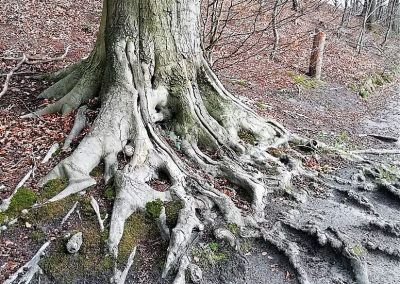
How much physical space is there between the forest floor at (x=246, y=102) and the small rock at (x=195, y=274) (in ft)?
0.33

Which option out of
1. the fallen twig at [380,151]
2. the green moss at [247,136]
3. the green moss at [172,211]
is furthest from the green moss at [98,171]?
the fallen twig at [380,151]

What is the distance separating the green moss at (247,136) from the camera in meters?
6.65

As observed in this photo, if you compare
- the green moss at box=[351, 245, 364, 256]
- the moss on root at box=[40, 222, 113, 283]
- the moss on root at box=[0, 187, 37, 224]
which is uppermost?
the moss on root at box=[0, 187, 37, 224]

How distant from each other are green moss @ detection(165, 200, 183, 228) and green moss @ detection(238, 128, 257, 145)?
2.14m

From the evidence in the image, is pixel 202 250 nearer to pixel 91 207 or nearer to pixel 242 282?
pixel 242 282

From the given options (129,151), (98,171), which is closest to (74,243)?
(98,171)

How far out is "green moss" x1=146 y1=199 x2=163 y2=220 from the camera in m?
4.63

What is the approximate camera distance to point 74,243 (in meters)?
4.07

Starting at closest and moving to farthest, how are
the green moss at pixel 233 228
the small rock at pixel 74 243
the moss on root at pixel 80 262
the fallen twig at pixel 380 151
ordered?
the moss on root at pixel 80 262 → the small rock at pixel 74 243 → the green moss at pixel 233 228 → the fallen twig at pixel 380 151

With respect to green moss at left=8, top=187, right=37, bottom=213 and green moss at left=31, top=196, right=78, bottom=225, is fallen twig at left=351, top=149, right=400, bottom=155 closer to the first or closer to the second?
green moss at left=31, top=196, right=78, bottom=225

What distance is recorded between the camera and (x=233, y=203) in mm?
5086

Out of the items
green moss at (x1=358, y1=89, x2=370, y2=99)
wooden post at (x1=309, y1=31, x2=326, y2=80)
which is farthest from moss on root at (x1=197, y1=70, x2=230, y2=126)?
→ green moss at (x1=358, y1=89, x2=370, y2=99)

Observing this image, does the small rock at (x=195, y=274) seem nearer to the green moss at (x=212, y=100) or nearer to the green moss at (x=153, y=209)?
the green moss at (x=153, y=209)

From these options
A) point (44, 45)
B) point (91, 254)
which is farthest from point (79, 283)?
point (44, 45)
